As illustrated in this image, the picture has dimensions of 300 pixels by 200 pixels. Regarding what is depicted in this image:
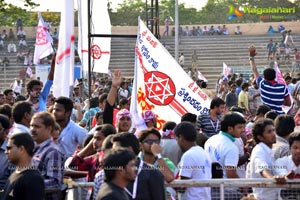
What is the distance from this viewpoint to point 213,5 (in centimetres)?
8625

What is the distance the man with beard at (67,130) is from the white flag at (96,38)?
6.34 metres

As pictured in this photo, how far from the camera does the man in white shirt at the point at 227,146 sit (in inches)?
342

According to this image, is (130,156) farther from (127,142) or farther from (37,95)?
(37,95)

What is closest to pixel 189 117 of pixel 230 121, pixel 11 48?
pixel 230 121

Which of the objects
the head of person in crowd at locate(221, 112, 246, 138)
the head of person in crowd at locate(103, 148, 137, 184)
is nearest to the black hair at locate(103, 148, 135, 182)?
the head of person in crowd at locate(103, 148, 137, 184)

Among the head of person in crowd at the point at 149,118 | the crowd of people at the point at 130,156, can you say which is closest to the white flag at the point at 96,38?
the head of person in crowd at the point at 149,118

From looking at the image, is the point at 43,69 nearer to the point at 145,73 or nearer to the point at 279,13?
the point at 145,73

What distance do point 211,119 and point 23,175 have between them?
516 centimetres

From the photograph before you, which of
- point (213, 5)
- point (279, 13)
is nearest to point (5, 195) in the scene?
point (279, 13)

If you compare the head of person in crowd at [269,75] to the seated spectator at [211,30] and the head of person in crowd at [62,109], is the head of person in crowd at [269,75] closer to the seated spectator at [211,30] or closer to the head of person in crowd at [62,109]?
the head of person in crowd at [62,109]

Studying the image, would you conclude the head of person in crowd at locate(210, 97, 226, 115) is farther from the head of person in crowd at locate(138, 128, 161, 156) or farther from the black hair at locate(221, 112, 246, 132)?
the head of person in crowd at locate(138, 128, 161, 156)

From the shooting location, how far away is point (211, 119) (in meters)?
11.5

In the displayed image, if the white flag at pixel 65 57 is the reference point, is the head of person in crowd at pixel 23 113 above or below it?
below

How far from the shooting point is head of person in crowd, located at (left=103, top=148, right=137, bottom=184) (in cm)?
617
